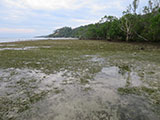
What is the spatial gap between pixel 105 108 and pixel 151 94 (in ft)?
6.29

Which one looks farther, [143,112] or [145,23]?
[145,23]

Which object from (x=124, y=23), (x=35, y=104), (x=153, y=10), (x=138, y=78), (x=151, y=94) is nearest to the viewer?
(x=35, y=104)

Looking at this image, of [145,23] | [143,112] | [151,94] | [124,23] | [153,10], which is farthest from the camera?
[124,23]

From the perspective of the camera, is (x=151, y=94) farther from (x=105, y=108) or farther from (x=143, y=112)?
(x=105, y=108)

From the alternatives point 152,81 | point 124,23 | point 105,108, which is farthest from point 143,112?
point 124,23

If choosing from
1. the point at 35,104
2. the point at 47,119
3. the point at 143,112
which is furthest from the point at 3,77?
the point at 143,112

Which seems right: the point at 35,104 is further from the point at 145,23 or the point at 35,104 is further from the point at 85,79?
the point at 145,23

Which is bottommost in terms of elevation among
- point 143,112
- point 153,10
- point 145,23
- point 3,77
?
point 143,112

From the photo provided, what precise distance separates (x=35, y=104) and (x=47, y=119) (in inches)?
31.4

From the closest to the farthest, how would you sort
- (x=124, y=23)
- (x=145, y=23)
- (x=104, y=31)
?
1. (x=145, y=23)
2. (x=124, y=23)
3. (x=104, y=31)

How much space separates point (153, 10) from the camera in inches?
1001

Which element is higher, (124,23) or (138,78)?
(124,23)

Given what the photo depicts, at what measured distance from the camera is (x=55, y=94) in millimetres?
3615

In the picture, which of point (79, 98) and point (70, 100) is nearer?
point (70, 100)
